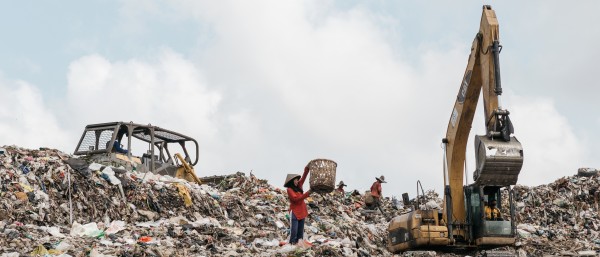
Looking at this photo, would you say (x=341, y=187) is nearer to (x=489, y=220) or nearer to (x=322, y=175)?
(x=322, y=175)

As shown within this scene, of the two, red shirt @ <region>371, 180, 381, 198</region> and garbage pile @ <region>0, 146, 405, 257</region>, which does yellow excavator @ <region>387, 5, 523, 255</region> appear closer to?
garbage pile @ <region>0, 146, 405, 257</region>

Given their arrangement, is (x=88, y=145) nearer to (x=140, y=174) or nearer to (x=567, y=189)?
(x=140, y=174)

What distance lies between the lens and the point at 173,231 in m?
13.0

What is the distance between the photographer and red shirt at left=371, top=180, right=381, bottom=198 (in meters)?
19.7

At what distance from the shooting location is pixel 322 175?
Answer: 12055 mm

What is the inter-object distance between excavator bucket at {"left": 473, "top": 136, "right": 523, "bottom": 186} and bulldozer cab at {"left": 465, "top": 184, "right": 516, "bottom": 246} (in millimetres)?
1230

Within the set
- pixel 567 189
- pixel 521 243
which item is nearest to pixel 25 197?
pixel 521 243

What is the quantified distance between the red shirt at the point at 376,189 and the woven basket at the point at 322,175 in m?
7.50

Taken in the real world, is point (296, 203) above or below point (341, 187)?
below

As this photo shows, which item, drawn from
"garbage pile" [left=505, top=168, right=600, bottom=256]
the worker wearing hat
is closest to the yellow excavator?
"garbage pile" [left=505, top=168, right=600, bottom=256]

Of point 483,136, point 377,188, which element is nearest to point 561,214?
point 377,188

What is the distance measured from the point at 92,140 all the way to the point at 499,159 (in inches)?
386

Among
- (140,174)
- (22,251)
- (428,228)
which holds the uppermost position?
(140,174)

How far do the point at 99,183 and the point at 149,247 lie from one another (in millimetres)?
4052
